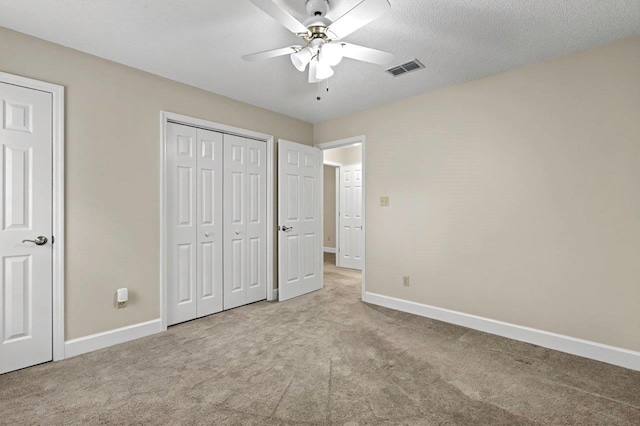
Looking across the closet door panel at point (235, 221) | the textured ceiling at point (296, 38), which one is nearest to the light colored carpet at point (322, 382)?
the closet door panel at point (235, 221)

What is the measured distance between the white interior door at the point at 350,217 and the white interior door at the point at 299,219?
1745mm

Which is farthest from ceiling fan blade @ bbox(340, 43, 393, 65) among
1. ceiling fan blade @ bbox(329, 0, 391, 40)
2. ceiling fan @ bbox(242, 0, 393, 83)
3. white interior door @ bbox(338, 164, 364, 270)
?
white interior door @ bbox(338, 164, 364, 270)

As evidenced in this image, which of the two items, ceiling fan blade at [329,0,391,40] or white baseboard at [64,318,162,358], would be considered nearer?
ceiling fan blade at [329,0,391,40]

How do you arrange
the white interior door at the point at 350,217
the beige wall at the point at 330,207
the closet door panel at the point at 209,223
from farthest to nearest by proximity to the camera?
the beige wall at the point at 330,207 < the white interior door at the point at 350,217 < the closet door panel at the point at 209,223

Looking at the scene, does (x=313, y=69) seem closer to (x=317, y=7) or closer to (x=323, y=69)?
(x=323, y=69)

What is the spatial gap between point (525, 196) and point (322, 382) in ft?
7.92

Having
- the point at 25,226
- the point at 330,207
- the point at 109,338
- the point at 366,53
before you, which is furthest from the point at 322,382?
the point at 330,207

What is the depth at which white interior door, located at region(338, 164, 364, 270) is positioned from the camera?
6172 mm

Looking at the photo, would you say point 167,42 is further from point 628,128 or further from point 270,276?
point 628,128

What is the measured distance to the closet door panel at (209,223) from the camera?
3.37 metres

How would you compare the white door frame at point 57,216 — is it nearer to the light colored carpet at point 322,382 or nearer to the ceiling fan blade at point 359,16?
the light colored carpet at point 322,382

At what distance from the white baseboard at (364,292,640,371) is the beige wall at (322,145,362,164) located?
3.36 metres

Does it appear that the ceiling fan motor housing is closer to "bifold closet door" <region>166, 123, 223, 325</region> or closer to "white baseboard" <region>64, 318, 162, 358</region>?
"bifold closet door" <region>166, 123, 223, 325</region>

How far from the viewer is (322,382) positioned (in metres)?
2.11
